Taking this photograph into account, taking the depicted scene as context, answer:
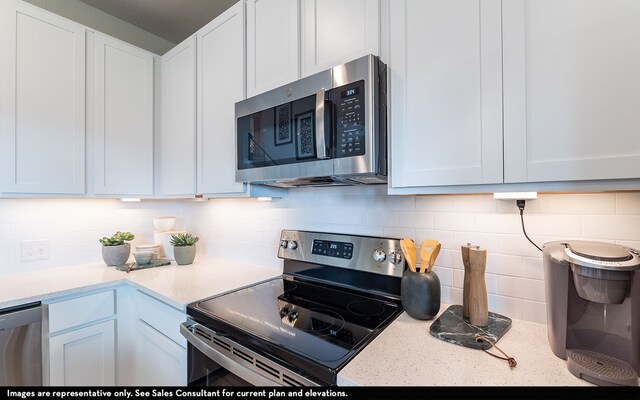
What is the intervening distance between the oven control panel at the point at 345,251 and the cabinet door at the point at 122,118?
111 centimetres

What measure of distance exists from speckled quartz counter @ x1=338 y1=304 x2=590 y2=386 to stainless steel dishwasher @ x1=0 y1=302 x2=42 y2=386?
1.45 meters

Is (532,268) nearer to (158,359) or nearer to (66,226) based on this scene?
(158,359)

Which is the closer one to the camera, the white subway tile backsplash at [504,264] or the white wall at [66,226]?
the white subway tile backsplash at [504,264]

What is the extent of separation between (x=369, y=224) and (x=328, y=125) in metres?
0.57

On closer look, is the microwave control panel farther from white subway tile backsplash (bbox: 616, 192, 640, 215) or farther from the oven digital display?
white subway tile backsplash (bbox: 616, 192, 640, 215)

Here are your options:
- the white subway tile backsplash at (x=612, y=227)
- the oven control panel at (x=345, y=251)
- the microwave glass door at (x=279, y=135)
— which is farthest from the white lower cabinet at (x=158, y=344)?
the white subway tile backsplash at (x=612, y=227)

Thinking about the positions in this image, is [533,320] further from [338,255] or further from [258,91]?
[258,91]

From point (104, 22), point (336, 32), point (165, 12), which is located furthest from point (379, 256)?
point (104, 22)

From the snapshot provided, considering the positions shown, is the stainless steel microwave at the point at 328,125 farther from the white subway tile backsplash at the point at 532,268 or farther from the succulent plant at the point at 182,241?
the succulent plant at the point at 182,241

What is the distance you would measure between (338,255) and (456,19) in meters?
1.04

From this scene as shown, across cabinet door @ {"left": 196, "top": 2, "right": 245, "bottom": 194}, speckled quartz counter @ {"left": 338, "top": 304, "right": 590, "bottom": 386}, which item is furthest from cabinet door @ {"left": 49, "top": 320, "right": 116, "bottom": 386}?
speckled quartz counter @ {"left": 338, "top": 304, "right": 590, "bottom": 386}

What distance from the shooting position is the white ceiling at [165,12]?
1.95 m

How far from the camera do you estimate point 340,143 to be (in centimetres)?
102

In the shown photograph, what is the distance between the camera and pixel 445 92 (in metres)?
0.89
